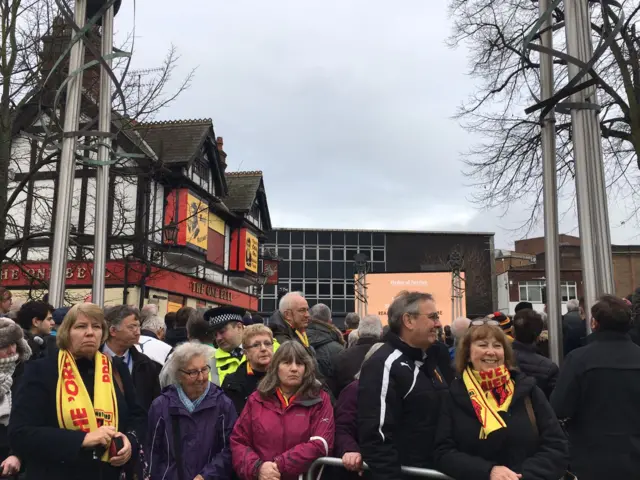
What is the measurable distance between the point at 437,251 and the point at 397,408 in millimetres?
59337

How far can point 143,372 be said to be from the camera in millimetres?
4676

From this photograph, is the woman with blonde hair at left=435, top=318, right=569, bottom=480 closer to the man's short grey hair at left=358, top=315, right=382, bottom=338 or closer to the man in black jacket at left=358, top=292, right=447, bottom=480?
the man in black jacket at left=358, top=292, right=447, bottom=480

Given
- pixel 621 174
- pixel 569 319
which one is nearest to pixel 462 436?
pixel 569 319

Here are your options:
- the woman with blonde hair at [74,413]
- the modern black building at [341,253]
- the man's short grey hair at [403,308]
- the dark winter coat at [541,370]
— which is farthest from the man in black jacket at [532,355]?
the modern black building at [341,253]

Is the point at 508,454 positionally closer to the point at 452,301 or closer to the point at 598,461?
the point at 598,461

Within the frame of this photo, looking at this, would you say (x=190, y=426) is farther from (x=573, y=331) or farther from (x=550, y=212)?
(x=573, y=331)

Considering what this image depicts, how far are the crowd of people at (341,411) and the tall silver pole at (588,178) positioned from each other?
1.67 ft

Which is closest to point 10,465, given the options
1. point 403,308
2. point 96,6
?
point 403,308

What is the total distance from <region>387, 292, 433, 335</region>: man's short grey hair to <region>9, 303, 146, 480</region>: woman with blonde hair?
1656 mm

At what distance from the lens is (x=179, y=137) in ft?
89.7

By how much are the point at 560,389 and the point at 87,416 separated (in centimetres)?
285

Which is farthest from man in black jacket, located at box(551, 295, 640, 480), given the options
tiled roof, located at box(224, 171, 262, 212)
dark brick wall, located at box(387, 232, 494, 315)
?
dark brick wall, located at box(387, 232, 494, 315)

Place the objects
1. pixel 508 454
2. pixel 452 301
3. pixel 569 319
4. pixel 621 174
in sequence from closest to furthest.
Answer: pixel 508 454, pixel 569 319, pixel 621 174, pixel 452 301

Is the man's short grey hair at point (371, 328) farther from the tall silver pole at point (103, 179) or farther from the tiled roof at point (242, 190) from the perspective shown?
the tiled roof at point (242, 190)
